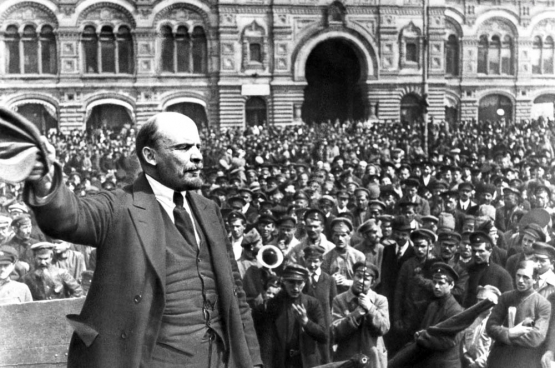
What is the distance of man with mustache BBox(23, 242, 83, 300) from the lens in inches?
319

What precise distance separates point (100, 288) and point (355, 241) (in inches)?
275

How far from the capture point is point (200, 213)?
389 centimetres

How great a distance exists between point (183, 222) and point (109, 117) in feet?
113

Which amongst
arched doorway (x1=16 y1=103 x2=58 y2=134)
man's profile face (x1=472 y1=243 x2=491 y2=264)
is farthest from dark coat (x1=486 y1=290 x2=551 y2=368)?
arched doorway (x1=16 y1=103 x2=58 y2=134)

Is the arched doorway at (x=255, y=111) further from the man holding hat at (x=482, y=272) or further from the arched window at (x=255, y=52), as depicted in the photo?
the man holding hat at (x=482, y=272)

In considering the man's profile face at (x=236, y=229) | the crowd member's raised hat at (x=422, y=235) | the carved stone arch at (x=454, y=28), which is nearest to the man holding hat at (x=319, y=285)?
the crowd member's raised hat at (x=422, y=235)

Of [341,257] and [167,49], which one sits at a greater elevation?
[167,49]

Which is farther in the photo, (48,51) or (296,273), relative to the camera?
(48,51)

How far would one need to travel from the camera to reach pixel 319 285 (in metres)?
7.56

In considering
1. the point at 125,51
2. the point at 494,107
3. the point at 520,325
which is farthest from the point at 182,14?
the point at 520,325

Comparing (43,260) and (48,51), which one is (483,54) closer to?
(48,51)

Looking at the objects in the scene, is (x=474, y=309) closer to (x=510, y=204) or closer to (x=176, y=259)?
(x=176, y=259)

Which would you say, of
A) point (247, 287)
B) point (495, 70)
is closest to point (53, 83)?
point (495, 70)

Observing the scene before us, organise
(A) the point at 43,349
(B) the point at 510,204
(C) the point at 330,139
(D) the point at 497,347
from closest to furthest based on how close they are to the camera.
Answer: (A) the point at 43,349, (D) the point at 497,347, (B) the point at 510,204, (C) the point at 330,139
